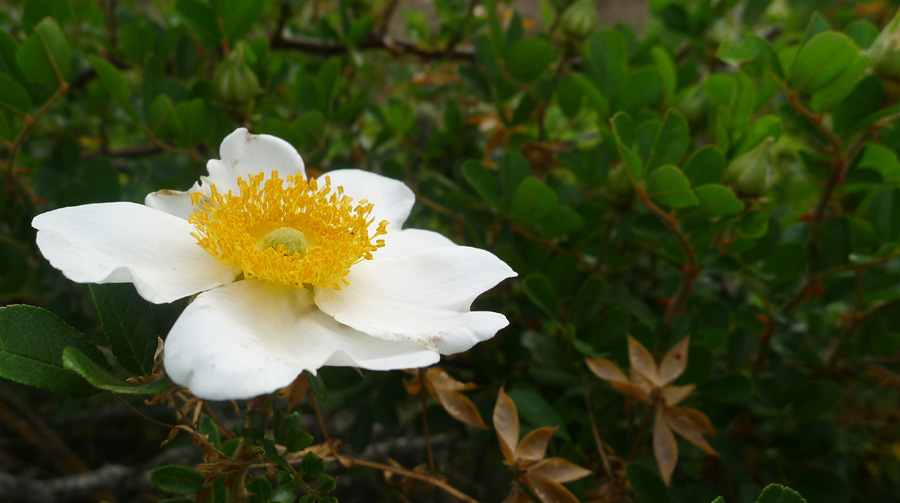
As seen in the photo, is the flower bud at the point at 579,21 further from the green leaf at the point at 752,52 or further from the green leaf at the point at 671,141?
the green leaf at the point at 671,141

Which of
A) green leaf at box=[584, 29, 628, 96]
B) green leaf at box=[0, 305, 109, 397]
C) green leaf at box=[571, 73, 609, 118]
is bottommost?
green leaf at box=[0, 305, 109, 397]

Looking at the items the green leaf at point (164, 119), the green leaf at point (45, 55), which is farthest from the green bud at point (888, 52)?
the green leaf at point (45, 55)

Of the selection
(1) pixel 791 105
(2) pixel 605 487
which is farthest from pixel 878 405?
(2) pixel 605 487

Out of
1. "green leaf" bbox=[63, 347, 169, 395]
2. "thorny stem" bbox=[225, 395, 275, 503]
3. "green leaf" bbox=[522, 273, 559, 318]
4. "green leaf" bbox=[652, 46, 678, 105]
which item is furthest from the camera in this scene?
"green leaf" bbox=[652, 46, 678, 105]

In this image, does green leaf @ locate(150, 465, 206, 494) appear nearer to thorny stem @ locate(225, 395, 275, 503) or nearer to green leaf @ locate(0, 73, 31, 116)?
thorny stem @ locate(225, 395, 275, 503)

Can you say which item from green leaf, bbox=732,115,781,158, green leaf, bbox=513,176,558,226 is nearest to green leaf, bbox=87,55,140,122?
green leaf, bbox=513,176,558,226

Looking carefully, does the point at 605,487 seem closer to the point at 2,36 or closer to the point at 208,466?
the point at 208,466

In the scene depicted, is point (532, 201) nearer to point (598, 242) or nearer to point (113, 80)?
point (598, 242)
